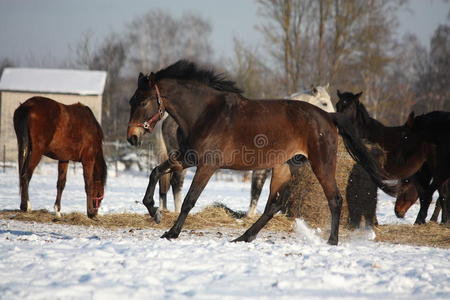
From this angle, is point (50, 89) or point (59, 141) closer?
point (59, 141)

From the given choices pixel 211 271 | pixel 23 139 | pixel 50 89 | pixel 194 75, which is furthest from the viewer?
pixel 50 89

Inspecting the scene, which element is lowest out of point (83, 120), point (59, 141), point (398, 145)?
point (59, 141)

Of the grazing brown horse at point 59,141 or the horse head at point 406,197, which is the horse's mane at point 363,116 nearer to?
the horse head at point 406,197

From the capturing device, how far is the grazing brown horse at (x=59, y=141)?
8.82 m

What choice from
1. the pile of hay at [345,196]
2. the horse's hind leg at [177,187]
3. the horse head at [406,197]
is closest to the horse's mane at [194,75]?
the pile of hay at [345,196]

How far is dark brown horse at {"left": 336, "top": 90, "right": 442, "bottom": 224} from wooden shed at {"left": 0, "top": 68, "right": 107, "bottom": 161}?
23712mm

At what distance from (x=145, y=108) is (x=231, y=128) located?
1079 millimetres

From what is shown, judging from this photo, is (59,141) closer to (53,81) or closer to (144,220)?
(144,220)

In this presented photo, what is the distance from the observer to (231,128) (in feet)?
21.8

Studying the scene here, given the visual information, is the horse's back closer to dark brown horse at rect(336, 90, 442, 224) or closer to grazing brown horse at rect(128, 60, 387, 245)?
grazing brown horse at rect(128, 60, 387, 245)

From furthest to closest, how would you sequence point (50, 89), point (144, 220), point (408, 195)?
point (50, 89) → point (408, 195) → point (144, 220)

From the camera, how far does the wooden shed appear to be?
106 ft

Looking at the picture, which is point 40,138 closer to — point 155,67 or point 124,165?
point 124,165

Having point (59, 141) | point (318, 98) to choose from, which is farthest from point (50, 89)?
point (59, 141)
